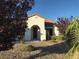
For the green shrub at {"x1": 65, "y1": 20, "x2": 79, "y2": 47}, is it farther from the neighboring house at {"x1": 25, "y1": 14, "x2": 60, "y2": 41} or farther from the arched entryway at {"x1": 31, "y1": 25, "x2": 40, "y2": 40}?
the arched entryway at {"x1": 31, "y1": 25, "x2": 40, "y2": 40}

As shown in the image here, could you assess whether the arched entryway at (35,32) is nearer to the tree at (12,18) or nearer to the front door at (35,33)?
the front door at (35,33)

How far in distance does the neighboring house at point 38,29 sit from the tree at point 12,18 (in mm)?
29913

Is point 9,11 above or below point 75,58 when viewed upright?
above

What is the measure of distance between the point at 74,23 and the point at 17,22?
6.91 m

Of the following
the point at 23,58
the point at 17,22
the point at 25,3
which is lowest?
the point at 23,58

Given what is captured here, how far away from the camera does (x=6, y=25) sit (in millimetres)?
17781

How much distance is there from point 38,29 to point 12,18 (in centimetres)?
3352

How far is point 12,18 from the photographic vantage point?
18.1 m

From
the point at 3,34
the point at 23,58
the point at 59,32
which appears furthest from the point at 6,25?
the point at 59,32

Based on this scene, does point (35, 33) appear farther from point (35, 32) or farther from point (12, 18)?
point (12, 18)

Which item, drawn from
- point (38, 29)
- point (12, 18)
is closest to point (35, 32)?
point (38, 29)

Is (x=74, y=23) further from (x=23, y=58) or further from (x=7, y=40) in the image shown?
(x=23, y=58)

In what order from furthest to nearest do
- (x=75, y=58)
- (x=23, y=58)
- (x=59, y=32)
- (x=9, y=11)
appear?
(x=59, y=32) → (x=23, y=58) → (x=9, y=11) → (x=75, y=58)

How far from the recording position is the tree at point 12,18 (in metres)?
17.5
